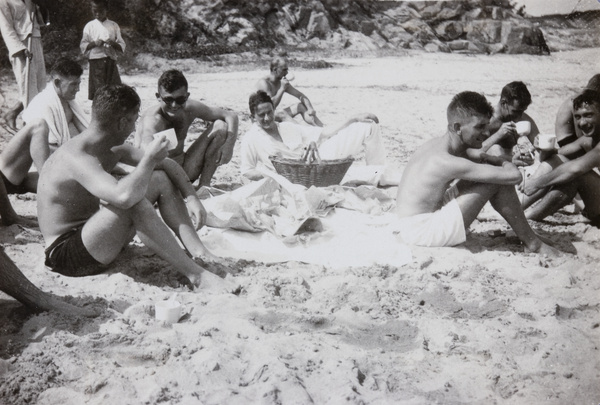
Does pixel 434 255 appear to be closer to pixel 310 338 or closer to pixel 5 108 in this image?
pixel 310 338

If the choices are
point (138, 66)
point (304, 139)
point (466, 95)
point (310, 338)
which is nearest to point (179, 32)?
point (138, 66)

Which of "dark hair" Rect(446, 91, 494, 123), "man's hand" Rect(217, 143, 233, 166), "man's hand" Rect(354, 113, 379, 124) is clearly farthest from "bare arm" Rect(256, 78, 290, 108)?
"dark hair" Rect(446, 91, 494, 123)

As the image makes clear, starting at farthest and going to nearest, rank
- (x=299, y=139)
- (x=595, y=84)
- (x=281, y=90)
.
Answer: (x=281, y=90), (x=299, y=139), (x=595, y=84)

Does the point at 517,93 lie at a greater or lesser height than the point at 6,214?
greater

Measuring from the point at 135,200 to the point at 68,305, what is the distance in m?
0.61

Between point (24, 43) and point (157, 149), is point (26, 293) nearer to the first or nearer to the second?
point (157, 149)

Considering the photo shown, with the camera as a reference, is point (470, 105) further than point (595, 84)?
No

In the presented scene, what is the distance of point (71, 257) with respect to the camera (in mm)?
3350

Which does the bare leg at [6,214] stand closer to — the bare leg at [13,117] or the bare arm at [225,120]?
the bare arm at [225,120]

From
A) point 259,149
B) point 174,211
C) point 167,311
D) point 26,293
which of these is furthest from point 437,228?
point 26,293

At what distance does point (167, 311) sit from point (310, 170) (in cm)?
266

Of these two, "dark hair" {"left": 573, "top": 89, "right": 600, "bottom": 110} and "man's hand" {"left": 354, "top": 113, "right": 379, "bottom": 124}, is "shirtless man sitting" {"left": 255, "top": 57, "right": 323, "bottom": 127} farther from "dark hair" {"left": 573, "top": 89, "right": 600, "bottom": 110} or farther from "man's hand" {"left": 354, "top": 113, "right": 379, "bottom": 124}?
"dark hair" {"left": 573, "top": 89, "right": 600, "bottom": 110}

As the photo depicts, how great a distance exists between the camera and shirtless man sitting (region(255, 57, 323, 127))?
25.7 feet

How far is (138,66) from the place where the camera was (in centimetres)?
1282
